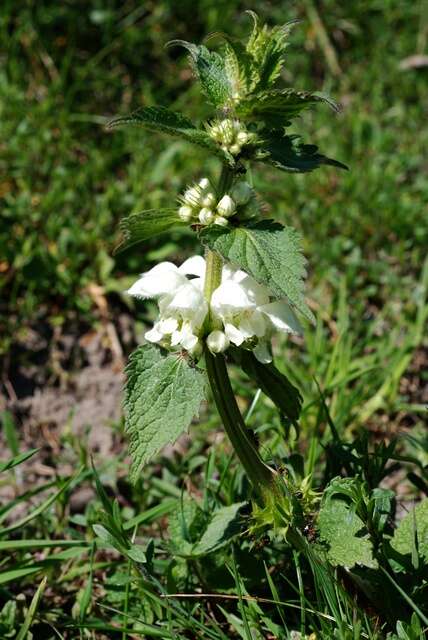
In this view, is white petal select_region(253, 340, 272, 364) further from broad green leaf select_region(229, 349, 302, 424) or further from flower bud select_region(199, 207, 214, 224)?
flower bud select_region(199, 207, 214, 224)

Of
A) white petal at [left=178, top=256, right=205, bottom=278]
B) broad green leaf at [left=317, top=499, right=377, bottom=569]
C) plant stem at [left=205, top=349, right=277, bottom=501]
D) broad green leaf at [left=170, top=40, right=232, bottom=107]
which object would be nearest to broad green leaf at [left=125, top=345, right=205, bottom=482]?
plant stem at [left=205, top=349, right=277, bottom=501]

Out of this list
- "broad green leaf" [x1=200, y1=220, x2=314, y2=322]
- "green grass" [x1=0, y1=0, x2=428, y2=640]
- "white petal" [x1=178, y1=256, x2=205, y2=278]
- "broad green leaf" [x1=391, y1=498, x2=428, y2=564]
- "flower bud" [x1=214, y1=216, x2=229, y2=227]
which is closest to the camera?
"broad green leaf" [x1=200, y1=220, x2=314, y2=322]

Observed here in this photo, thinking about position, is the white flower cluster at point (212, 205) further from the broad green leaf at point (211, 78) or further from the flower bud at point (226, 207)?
the broad green leaf at point (211, 78)

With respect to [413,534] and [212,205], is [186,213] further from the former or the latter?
[413,534]

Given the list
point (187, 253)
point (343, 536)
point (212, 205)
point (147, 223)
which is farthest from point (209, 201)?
point (187, 253)

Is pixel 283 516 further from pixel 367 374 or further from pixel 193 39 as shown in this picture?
pixel 193 39

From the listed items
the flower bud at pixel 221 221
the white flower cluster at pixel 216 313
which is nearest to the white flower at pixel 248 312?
the white flower cluster at pixel 216 313

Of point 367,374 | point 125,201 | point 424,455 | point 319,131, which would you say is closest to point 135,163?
point 125,201
